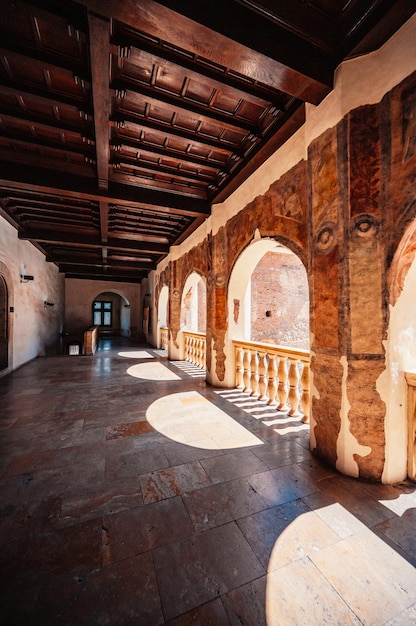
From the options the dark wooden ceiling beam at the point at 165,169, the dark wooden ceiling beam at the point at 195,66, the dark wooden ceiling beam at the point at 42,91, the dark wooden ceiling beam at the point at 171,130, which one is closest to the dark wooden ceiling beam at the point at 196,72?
the dark wooden ceiling beam at the point at 195,66

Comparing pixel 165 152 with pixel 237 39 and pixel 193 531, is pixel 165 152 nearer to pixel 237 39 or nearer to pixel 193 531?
pixel 237 39

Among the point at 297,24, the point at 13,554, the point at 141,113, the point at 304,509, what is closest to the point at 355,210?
the point at 297,24

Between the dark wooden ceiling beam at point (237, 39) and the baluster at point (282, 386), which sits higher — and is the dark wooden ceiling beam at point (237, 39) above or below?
above

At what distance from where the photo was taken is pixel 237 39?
2.20m

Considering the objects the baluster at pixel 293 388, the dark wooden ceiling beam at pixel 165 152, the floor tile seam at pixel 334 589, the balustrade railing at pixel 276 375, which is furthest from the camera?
the dark wooden ceiling beam at pixel 165 152

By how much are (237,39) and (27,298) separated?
27.5 ft

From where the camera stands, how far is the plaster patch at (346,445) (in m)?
2.33

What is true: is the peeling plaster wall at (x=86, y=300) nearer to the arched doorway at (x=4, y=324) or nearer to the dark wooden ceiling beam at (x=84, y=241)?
the dark wooden ceiling beam at (x=84, y=241)

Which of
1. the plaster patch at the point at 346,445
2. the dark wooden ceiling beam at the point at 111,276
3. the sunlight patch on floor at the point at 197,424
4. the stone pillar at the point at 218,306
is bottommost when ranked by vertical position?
the sunlight patch on floor at the point at 197,424

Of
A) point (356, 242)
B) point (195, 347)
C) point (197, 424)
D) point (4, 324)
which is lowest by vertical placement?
point (197, 424)

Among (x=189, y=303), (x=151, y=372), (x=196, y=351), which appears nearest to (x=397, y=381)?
(x=151, y=372)

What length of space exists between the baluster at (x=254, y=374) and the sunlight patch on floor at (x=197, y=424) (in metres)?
0.90

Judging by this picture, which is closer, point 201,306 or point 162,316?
point 162,316

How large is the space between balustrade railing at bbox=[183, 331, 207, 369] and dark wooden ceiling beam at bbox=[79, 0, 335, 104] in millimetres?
5310
